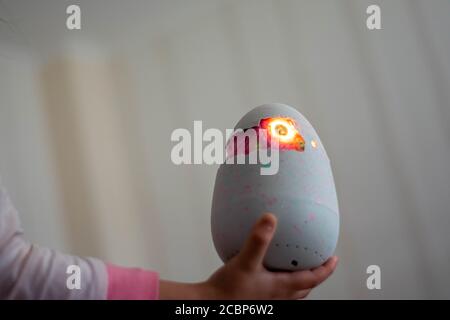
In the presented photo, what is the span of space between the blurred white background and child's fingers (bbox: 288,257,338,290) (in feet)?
1.89

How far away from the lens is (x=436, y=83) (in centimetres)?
104

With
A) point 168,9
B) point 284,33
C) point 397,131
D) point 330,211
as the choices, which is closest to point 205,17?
point 168,9

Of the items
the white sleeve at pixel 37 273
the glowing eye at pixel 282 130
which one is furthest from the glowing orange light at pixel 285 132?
the white sleeve at pixel 37 273

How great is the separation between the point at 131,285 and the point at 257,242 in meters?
0.14

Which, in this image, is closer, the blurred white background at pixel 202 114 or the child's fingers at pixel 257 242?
the child's fingers at pixel 257 242

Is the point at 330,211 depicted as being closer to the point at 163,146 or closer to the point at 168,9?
the point at 163,146

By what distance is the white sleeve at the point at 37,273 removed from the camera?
0.41 m

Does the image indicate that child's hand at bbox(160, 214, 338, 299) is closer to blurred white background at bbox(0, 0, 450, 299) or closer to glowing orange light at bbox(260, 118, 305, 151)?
glowing orange light at bbox(260, 118, 305, 151)

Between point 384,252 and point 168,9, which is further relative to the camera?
point 168,9

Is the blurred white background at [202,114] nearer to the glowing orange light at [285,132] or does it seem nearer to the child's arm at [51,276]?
the glowing orange light at [285,132]

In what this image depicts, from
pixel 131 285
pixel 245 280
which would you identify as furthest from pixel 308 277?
pixel 131 285

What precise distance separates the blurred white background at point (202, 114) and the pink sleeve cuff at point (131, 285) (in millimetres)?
756
